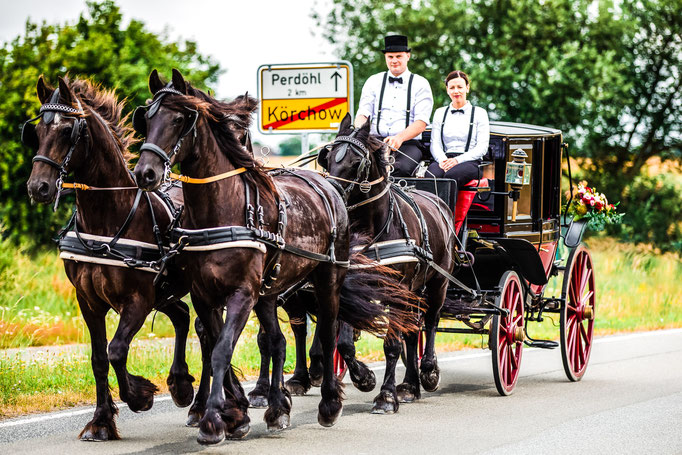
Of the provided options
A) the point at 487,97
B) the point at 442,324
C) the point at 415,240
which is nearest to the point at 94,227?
the point at 415,240

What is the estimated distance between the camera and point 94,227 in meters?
6.59

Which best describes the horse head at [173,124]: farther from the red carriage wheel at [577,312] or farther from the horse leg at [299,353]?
the red carriage wheel at [577,312]

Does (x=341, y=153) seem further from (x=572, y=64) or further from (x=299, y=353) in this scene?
(x=572, y=64)

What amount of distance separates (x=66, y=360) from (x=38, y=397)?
158cm

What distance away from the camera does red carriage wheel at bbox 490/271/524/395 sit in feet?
28.1

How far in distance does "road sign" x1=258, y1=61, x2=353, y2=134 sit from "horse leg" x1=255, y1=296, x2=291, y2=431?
3.64 metres

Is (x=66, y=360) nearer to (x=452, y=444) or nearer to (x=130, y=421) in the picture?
(x=130, y=421)

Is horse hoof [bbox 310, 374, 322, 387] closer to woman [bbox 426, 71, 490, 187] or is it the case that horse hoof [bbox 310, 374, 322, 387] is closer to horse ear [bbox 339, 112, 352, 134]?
woman [bbox 426, 71, 490, 187]

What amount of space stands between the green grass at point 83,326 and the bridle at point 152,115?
2612 mm

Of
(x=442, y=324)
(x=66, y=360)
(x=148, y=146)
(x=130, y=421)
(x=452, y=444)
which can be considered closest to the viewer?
(x=148, y=146)

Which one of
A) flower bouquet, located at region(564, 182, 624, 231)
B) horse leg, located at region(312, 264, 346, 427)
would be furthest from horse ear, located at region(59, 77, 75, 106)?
flower bouquet, located at region(564, 182, 624, 231)

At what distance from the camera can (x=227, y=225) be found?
6.23m

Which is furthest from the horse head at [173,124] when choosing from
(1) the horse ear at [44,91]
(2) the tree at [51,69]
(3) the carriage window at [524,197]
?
(2) the tree at [51,69]

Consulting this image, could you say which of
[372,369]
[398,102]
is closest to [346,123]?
[398,102]
